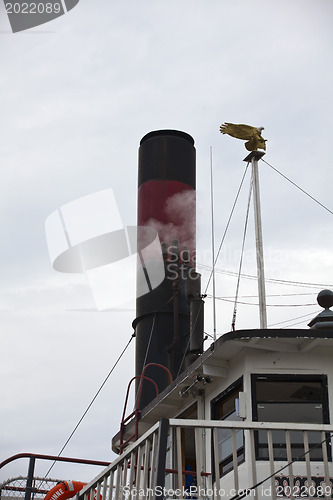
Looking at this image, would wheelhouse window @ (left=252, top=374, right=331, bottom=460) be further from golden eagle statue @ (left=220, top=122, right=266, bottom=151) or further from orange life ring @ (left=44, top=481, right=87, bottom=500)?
golden eagle statue @ (left=220, top=122, right=266, bottom=151)


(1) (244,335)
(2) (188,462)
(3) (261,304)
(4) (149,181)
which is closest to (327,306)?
(3) (261,304)

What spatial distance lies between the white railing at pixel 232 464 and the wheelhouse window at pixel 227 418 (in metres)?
0.01

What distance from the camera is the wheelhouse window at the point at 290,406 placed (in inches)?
359

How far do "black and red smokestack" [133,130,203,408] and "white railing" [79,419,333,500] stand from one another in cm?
236

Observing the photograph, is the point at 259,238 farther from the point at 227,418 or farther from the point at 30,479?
the point at 30,479

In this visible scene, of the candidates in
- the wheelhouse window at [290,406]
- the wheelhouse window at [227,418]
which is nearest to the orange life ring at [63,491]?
the wheelhouse window at [227,418]

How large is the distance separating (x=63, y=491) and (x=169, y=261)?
5.94m

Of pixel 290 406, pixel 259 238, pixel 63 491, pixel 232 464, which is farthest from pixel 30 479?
pixel 259 238

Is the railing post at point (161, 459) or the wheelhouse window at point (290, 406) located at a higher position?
the wheelhouse window at point (290, 406)

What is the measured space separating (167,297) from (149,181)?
280cm

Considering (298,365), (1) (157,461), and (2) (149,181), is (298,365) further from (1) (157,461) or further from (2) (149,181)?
(2) (149,181)

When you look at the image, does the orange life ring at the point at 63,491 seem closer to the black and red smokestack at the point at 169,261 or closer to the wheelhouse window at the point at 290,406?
the wheelhouse window at the point at 290,406

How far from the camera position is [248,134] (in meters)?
13.4

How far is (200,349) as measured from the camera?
39.9 feet
